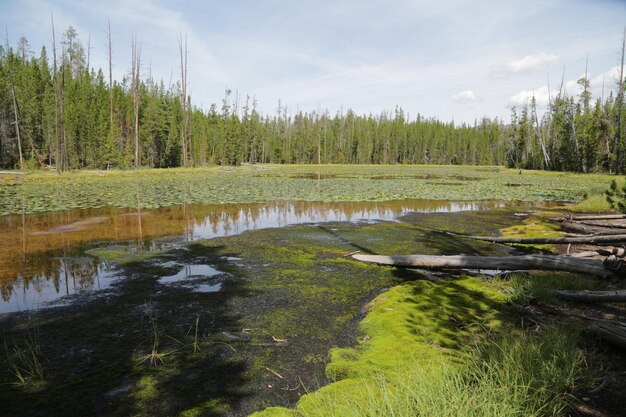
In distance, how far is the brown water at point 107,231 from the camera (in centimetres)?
727

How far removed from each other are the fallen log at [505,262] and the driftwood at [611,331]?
2835 millimetres

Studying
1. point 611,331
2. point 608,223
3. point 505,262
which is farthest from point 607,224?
point 611,331

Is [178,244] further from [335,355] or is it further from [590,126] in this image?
[590,126]

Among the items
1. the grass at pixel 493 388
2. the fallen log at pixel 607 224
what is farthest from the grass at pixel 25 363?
the fallen log at pixel 607 224

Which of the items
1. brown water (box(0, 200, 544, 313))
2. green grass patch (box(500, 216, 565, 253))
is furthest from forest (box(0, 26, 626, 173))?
green grass patch (box(500, 216, 565, 253))

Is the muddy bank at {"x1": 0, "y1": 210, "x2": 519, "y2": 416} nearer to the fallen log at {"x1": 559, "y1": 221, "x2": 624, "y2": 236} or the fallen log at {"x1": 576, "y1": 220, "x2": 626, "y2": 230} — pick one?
the fallen log at {"x1": 559, "y1": 221, "x2": 624, "y2": 236}

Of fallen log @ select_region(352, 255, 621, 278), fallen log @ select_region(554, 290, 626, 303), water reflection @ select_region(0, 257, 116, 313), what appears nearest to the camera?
fallen log @ select_region(554, 290, 626, 303)

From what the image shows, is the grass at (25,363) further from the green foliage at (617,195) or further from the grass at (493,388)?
the green foliage at (617,195)

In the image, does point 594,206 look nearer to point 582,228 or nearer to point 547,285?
point 582,228

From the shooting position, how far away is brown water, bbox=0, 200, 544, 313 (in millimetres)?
7266

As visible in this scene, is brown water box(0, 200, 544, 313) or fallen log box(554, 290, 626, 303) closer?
fallen log box(554, 290, 626, 303)

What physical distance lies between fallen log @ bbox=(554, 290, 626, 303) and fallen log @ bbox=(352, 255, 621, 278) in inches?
52.2

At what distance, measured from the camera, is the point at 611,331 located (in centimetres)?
408

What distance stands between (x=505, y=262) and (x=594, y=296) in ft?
7.59
